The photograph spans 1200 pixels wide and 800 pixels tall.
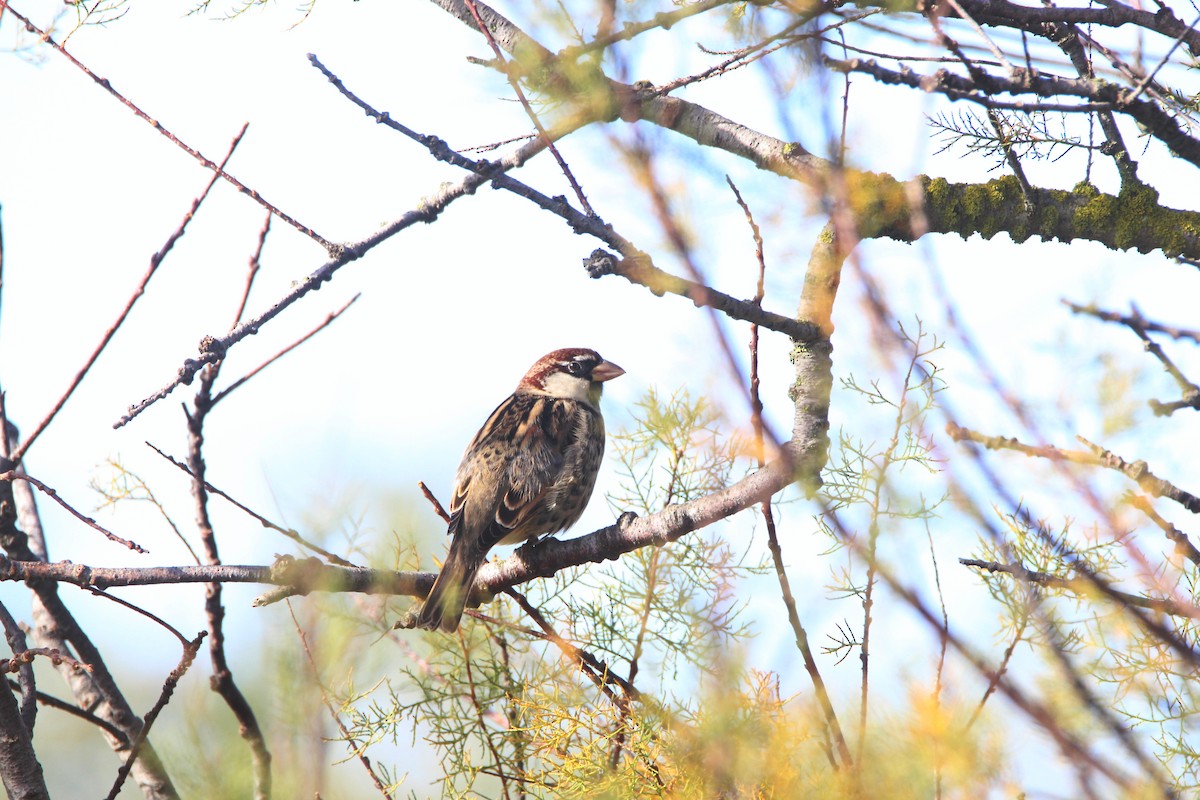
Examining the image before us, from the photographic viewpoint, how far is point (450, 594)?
256 cm

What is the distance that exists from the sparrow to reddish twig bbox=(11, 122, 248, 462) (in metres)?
1.20

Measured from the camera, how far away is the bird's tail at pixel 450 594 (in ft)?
8.50

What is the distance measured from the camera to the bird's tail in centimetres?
259

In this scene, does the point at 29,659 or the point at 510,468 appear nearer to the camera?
the point at 29,659

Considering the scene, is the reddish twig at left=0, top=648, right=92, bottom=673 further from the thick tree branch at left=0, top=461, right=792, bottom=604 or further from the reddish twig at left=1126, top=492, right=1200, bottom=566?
the reddish twig at left=1126, top=492, right=1200, bottom=566

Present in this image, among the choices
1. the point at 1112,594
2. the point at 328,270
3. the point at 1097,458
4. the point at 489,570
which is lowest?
the point at 1112,594

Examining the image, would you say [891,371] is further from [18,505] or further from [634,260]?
[18,505]

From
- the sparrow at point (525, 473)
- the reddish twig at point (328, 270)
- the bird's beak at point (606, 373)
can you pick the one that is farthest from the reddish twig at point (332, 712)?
the bird's beak at point (606, 373)

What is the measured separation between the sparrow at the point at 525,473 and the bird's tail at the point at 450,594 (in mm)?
57

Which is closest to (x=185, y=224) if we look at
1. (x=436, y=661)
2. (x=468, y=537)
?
(x=436, y=661)

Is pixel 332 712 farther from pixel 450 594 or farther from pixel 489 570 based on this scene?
pixel 489 570

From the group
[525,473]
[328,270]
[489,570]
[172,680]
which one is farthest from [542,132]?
[525,473]

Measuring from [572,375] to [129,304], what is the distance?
2690 millimetres

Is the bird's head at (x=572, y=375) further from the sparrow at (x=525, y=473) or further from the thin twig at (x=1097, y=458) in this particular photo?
the thin twig at (x=1097, y=458)
